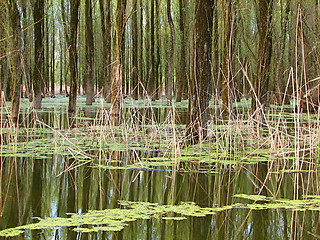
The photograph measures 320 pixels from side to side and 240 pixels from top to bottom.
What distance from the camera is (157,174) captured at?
12.4 ft

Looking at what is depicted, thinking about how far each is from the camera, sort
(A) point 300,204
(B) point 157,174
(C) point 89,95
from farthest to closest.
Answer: (C) point 89,95 → (B) point 157,174 → (A) point 300,204

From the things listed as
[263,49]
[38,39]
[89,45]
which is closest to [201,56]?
[263,49]

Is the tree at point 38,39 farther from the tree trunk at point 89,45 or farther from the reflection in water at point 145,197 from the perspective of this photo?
Result: the reflection in water at point 145,197

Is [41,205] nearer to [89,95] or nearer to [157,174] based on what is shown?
[157,174]

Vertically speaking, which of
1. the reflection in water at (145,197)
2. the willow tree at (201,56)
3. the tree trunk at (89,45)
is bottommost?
the reflection in water at (145,197)

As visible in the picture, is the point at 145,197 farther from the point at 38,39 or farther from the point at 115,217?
the point at 38,39

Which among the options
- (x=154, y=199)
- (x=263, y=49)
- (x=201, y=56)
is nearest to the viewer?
(x=154, y=199)

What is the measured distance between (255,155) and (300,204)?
7.19 ft

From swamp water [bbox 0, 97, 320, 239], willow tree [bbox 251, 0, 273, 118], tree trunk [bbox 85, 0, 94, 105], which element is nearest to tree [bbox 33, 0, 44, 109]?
tree trunk [bbox 85, 0, 94, 105]

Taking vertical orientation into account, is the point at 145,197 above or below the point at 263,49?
below

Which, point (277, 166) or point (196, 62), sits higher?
point (196, 62)

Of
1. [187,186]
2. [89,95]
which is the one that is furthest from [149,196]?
[89,95]

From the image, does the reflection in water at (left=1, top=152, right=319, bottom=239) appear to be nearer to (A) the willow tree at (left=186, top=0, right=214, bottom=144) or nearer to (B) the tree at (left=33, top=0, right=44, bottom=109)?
(A) the willow tree at (left=186, top=0, right=214, bottom=144)

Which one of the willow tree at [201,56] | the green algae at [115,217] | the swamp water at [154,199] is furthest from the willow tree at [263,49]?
the green algae at [115,217]
